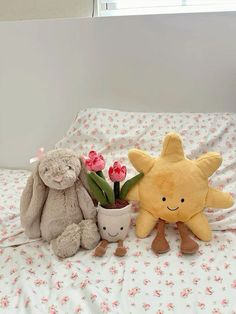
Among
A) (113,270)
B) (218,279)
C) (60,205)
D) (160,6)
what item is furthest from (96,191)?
(160,6)

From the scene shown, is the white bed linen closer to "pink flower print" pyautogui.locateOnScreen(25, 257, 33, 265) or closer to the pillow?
"pink flower print" pyautogui.locateOnScreen(25, 257, 33, 265)

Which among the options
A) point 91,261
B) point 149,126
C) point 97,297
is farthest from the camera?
Result: point 149,126

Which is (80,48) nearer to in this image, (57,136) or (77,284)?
(57,136)

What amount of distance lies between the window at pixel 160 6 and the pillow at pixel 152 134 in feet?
2.11

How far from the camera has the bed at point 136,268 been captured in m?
0.92

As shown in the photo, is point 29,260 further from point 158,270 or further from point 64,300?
point 158,270

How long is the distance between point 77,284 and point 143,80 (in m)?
1.10

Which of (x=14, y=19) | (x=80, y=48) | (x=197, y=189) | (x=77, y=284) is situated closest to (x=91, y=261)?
(x=77, y=284)

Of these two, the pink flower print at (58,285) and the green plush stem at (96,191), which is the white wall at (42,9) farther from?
the pink flower print at (58,285)

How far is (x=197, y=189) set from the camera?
1.18m

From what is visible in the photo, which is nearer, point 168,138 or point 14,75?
point 168,138

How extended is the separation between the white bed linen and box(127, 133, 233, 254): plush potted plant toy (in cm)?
5

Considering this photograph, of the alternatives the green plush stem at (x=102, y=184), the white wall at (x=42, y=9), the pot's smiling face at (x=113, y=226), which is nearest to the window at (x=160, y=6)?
the white wall at (x=42, y=9)

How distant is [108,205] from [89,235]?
4.8 inches
